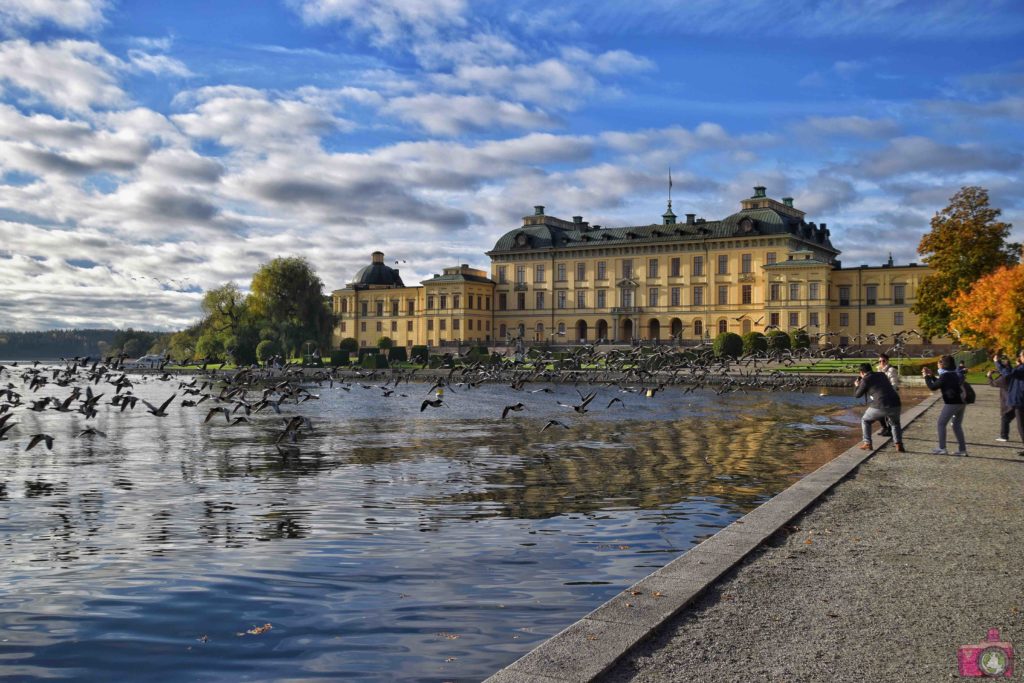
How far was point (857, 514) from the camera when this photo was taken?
10.3 metres

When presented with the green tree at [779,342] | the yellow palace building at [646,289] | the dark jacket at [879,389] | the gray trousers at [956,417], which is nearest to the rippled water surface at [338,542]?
the dark jacket at [879,389]

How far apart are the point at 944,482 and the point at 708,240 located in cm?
8379

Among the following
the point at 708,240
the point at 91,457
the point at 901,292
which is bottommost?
the point at 91,457

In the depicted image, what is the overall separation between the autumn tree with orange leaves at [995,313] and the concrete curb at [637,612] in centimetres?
3735

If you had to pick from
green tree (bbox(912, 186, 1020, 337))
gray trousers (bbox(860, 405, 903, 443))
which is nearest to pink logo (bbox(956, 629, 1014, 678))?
gray trousers (bbox(860, 405, 903, 443))

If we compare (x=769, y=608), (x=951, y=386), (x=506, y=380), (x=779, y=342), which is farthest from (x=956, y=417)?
(x=779, y=342)

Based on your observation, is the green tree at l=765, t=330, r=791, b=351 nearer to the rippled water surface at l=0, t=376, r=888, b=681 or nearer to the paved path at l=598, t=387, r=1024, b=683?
the rippled water surface at l=0, t=376, r=888, b=681

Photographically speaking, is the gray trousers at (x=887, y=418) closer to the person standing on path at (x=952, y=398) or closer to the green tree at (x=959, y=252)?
the person standing on path at (x=952, y=398)

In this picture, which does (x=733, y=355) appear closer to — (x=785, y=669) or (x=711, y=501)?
(x=711, y=501)

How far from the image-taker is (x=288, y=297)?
269 ft

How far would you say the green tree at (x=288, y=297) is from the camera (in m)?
81.8

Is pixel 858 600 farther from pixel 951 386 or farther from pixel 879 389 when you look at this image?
pixel 879 389

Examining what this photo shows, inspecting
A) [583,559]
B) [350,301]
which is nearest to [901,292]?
[350,301]

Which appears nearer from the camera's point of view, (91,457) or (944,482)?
(944,482)
